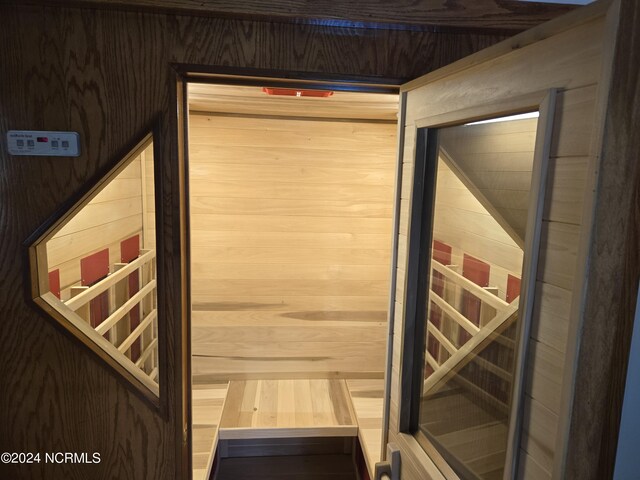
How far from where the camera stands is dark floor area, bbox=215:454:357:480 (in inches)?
102

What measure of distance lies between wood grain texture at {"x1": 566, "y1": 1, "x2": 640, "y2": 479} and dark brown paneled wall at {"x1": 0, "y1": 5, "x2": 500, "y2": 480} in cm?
81

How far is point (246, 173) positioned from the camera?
264cm

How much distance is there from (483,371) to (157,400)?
0.98 m

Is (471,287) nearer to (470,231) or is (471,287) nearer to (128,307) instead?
(470,231)

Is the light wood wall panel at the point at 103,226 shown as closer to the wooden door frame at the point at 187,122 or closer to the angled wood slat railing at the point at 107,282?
the angled wood slat railing at the point at 107,282

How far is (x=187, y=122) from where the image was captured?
1354 millimetres

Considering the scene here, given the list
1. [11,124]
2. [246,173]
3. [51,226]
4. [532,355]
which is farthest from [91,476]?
[246,173]

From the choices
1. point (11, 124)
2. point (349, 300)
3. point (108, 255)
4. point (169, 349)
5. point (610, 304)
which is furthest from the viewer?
point (349, 300)

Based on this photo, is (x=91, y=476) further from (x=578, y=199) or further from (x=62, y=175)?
(x=578, y=199)

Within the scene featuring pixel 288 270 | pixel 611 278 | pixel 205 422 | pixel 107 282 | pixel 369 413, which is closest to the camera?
pixel 611 278

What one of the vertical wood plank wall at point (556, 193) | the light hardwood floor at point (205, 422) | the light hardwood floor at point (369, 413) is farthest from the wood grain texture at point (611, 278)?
the light hardwood floor at point (205, 422)

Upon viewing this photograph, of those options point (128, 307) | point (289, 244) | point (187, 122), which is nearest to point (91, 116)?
point (187, 122)

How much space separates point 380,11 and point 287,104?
106 cm

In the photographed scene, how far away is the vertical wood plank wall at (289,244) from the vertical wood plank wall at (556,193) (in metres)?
1.86
